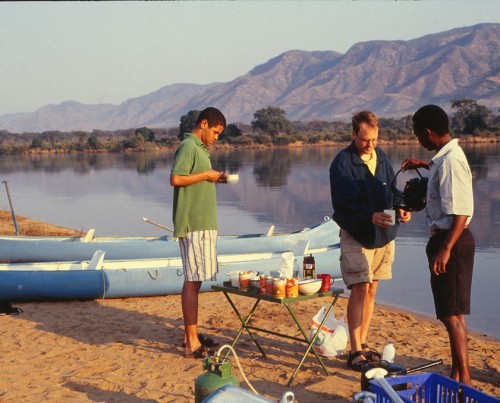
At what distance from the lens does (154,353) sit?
20.7 feet

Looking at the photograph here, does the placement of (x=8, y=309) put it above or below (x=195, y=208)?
below

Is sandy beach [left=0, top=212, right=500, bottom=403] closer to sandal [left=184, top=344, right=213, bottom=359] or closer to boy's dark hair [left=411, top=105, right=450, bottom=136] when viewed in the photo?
sandal [left=184, top=344, right=213, bottom=359]

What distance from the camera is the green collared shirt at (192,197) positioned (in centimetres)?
589

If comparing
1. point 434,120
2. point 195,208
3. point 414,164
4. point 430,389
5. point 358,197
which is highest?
point 434,120

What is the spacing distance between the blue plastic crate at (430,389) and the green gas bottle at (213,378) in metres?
0.89

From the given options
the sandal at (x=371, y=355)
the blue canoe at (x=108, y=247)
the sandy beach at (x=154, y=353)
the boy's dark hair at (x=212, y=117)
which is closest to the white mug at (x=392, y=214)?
the sandal at (x=371, y=355)

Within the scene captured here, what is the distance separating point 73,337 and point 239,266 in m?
2.88

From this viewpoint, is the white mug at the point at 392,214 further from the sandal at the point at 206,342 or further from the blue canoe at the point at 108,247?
the blue canoe at the point at 108,247

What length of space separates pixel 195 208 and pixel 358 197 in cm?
133

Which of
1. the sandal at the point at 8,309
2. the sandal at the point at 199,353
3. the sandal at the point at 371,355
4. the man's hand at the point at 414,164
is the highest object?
the man's hand at the point at 414,164

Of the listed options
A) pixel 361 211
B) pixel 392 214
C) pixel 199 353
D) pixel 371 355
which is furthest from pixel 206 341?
pixel 392 214

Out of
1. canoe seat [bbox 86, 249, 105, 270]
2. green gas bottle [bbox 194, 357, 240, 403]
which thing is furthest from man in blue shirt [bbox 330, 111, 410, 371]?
canoe seat [bbox 86, 249, 105, 270]

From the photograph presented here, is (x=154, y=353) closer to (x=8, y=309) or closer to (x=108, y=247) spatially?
(x=8, y=309)

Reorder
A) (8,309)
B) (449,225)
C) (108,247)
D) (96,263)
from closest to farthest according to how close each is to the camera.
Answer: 1. (449,225)
2. (8,309)
3. (96,263)
4. (108,247)
